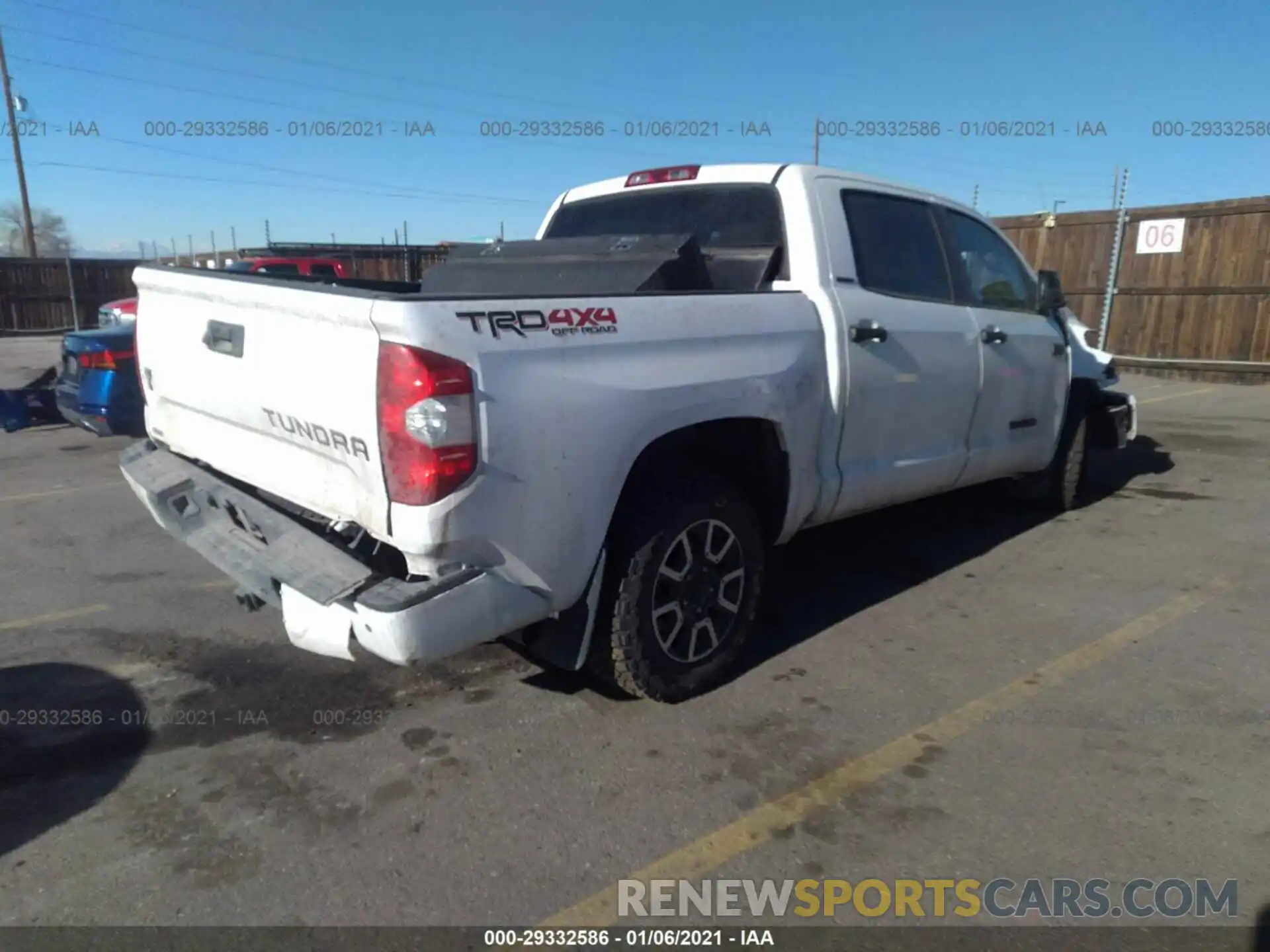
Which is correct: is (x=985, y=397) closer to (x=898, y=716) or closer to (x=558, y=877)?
(x=898, y=716)

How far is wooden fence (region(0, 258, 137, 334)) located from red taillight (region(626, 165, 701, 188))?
23920 mm

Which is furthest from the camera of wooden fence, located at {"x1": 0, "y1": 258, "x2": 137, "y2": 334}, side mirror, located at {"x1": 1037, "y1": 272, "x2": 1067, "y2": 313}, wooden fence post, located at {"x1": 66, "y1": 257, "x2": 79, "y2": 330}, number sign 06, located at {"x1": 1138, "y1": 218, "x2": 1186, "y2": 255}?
wooden fence post, located at {"x1": 66, "y1": 257, "x2": 79, "y2": 330}

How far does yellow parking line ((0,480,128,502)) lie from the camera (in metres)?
6.49

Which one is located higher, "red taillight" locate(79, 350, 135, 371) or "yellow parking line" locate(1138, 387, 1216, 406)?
"red taillight" locate(79, 350, 135, 371)

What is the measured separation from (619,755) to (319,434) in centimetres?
146

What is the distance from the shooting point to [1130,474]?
7.61m

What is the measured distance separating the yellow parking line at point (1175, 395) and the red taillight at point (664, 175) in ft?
32.5

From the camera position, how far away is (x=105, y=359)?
278 inches

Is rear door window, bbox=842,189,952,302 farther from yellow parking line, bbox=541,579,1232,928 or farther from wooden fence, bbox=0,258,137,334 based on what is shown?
wooden fence, bbox=0,258,137,334

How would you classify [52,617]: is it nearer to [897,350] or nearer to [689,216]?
[689,216]

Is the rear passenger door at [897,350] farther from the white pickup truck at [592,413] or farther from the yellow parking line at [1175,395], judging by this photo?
the yellow parking line at [1175,395]

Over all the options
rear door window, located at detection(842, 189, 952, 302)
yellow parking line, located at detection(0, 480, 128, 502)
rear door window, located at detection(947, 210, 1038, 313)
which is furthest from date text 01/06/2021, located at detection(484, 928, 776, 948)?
yellow parking line, located at detection(0, 480, 128, 502)

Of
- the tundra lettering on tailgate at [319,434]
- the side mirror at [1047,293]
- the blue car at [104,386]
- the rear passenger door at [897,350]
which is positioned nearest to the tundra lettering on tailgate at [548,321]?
the tundra lettering on tailgate at [319,434]

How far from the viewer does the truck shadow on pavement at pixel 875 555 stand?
14.3 ft
